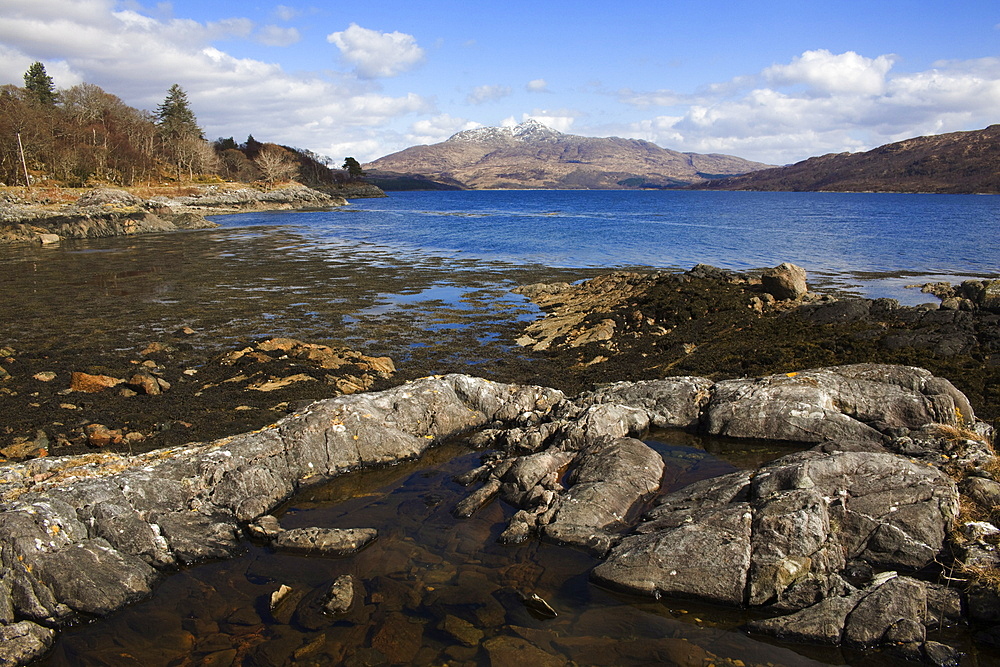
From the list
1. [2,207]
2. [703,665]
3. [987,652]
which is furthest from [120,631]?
[2,207]

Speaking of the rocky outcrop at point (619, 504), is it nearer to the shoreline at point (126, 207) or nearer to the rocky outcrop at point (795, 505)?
the rocky outcrop at point (795, 505)

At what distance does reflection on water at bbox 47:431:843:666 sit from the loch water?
0.02m

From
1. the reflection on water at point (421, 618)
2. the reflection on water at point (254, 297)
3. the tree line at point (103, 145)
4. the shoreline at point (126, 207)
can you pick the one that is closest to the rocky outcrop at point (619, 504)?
the reflection on water at point (421, 618)

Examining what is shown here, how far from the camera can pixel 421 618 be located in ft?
22.0

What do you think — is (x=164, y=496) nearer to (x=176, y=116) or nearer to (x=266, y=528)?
(x=266, y=528)

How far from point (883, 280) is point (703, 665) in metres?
34.3

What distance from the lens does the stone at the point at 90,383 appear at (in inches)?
527

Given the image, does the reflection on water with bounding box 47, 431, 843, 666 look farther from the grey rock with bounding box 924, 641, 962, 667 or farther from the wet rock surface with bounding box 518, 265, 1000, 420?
the wet rock surface with bounding box 518, 265, 1000, 420

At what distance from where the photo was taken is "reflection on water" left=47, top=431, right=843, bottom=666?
6.15 m

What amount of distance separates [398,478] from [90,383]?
8606 mm

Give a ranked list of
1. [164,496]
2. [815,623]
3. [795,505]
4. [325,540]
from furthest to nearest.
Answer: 1. [164,496]
2. [325,540]
3. [795,505]
4. [815,623]

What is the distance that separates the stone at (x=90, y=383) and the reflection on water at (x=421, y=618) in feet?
26.0

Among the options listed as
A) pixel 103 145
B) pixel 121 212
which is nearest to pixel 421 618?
pixel 121 212

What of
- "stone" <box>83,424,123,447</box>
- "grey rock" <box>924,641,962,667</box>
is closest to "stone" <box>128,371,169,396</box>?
"stone" <box>83,424,123,447</box>
